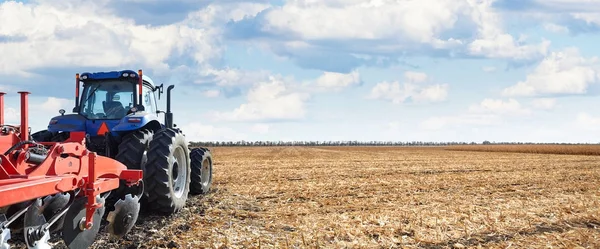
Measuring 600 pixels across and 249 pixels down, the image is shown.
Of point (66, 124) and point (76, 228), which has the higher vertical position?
point (66, 124)

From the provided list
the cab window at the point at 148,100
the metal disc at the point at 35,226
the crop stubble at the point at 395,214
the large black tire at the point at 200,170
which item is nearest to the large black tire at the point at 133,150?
the crop stubble at the point at 395,214

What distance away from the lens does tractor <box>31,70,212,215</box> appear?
780 cm

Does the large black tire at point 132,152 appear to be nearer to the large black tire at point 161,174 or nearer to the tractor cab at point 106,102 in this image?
the large black tire at point 161,174

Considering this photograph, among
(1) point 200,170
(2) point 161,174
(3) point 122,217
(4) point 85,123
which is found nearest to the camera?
(3) point 122,217

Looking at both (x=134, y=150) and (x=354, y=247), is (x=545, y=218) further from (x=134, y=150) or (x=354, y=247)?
(x=134, y=150)

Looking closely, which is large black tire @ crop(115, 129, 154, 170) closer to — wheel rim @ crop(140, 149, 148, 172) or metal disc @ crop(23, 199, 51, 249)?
wheel rim @ crop(140, 149, 148, 172)

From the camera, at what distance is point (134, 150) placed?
7.80 metres

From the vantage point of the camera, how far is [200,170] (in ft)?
36.0

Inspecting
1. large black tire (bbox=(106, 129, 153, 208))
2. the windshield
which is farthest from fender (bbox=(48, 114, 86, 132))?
large black tire (bbox=(106, 129, 153, 208))

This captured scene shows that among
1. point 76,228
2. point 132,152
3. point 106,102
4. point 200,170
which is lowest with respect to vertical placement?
point 76,228

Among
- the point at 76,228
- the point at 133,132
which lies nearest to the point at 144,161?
the point at 133,132

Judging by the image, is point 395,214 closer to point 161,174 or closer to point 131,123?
point 161,174

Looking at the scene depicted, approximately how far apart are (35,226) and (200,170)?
215 inches

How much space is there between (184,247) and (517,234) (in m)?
4.34
